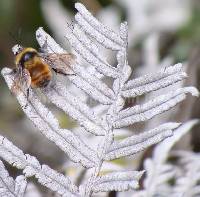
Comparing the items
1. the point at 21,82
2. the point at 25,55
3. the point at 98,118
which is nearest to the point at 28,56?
the point at 25,55

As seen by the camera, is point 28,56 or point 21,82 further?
point 28,56

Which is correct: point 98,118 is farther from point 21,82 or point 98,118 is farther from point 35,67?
point 35,67

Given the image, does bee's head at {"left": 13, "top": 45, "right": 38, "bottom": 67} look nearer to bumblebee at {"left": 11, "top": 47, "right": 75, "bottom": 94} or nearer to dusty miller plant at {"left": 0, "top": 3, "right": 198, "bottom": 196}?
bumblebee at {"left": 11, "top": 47, "right": 75, "bottom": 94}

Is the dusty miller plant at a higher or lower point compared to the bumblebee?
lower

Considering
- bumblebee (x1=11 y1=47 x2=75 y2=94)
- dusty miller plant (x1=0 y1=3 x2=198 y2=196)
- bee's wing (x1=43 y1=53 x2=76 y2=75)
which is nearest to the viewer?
dusty miller plant (x1=0 y1=3 x2=198 y2=196)

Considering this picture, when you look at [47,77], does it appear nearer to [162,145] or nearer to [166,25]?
[162,145]

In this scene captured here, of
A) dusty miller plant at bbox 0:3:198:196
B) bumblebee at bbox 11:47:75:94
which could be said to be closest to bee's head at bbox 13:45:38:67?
bumblebee at bbox 11:47:75:94
